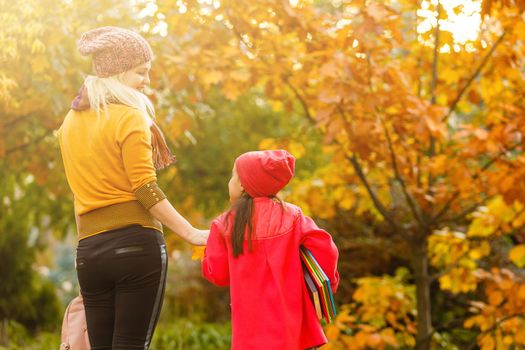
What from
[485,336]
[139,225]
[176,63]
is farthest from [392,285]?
[139,225]

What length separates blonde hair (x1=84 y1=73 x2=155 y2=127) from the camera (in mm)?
2541

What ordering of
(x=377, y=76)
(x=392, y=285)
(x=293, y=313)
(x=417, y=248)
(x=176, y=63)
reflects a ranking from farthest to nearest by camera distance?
(x=392, y=285)
(x=417, y=248)
(x=176, y=63)
(x=377, y=76)
(x=293, y=313)

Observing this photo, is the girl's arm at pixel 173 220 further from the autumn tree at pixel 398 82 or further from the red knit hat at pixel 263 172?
the autumn tree at pixel 398 82

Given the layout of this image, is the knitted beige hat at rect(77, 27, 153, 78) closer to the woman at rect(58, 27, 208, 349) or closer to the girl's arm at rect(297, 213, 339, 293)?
the woman at rect(58, 27, 208, 349)

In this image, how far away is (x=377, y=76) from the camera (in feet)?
15.1

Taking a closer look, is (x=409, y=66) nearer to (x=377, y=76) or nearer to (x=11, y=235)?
(x=377, y=76)

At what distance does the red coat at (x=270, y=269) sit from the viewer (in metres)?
2.70

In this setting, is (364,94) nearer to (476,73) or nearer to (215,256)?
(476,73)

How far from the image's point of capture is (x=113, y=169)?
2539 mm

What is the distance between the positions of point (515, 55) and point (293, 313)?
2708 millimetres

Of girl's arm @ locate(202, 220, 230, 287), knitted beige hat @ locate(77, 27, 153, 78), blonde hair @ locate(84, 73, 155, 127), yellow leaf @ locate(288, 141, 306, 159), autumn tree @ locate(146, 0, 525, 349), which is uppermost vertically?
knitted beige hat @ locate(77, 27, 153, 78)

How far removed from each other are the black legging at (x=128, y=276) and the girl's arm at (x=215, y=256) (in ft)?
0.66

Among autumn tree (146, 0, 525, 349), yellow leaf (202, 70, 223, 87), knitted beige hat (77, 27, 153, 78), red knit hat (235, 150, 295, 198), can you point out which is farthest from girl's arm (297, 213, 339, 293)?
yellow leaf (202, 70, 223, 87)

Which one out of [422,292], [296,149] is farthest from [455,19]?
[422,292]
